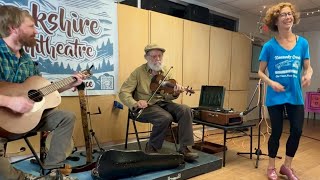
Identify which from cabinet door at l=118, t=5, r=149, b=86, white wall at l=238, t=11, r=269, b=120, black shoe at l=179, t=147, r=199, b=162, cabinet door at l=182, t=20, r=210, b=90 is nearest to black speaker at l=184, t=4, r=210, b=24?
cabinet door at l=182, t=20, r=210, b=90

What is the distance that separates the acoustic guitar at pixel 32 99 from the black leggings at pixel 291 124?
1694 millimetres

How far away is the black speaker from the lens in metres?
4.20

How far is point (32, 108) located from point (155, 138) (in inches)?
42.4

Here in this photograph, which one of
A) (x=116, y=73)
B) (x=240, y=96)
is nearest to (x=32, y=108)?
(x=116, y=73)

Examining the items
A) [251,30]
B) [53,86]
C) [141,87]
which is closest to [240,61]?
[251,30]

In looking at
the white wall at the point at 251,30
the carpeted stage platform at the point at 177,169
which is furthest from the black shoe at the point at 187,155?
the white wall at the point at 251,30

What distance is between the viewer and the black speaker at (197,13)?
4.20 meters

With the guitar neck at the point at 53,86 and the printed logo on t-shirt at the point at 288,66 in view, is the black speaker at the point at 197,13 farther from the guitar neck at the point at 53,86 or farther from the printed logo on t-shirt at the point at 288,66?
the guitar neck at the point at 53,86

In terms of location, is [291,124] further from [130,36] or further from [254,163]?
[130,36]

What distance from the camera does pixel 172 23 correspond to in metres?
3.71

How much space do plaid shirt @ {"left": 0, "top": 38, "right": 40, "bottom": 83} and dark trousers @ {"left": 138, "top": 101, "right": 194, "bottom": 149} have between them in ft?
3.48

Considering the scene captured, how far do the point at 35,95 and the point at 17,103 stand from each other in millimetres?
173

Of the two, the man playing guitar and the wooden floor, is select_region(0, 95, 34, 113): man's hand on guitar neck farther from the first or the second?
the wooden floor

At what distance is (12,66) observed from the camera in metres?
1.75
